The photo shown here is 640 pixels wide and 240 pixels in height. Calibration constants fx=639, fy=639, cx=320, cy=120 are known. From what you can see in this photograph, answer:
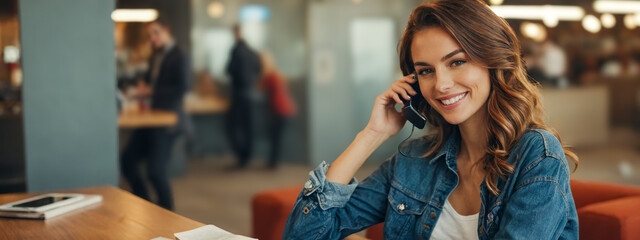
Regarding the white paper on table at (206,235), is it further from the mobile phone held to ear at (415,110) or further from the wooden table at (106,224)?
the mobile phone held to ear at (415,110)

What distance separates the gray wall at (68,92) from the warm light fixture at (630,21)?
7711 millimetres

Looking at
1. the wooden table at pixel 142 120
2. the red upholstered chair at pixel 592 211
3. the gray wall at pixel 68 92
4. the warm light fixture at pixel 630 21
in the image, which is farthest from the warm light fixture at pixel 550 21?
the gray wall at pixel 68 92

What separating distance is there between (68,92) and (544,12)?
23.7ft

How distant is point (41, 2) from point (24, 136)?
61 centimetres

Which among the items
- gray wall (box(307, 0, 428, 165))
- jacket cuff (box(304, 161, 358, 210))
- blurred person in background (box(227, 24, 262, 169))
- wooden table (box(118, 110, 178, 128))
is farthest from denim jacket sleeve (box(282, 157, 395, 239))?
gray wall (box(307, 0, 428, 165))

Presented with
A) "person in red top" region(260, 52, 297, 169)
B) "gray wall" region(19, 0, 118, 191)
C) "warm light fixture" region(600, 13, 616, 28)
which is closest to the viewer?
"gray wall" region(19, 0, 118, 191)

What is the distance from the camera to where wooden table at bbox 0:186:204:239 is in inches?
68.3

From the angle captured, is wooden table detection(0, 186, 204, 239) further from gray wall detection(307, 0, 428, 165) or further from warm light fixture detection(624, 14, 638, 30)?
warm light fixture detection(624, 14, 638, 30)

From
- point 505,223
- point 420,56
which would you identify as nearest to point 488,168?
point 505,223

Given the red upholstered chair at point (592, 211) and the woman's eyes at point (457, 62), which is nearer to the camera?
the woman's eyes at point (457, 62)

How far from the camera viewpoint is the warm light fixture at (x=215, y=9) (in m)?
5.92

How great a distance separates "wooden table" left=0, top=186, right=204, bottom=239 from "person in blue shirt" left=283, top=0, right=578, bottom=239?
14.7 inches


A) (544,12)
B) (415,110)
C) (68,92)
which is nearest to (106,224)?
(415,110)

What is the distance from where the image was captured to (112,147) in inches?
123
